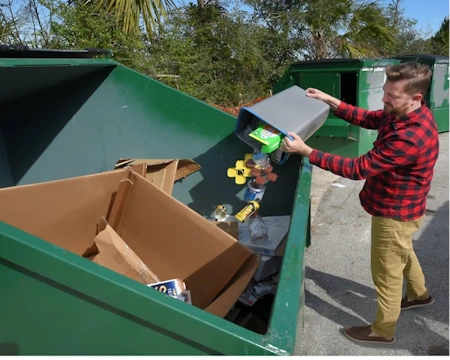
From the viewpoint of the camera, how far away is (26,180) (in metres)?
2.89

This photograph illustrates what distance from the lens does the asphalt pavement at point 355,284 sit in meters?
2.34

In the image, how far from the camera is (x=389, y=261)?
81.2 inches

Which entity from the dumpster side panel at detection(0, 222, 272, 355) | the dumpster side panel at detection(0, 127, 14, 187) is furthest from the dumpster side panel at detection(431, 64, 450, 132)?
the dumpster side panel at detection(0, 222, 272, 355)

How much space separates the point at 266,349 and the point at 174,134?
1.88 meters

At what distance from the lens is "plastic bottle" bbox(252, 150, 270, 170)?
2355mm

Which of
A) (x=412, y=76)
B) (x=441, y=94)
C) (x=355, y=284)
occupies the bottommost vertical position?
(x=355, y=284)

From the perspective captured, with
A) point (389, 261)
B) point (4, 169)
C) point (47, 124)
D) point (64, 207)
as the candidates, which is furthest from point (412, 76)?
point (4, 169)

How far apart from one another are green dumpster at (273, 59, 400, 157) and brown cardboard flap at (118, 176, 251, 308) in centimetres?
380

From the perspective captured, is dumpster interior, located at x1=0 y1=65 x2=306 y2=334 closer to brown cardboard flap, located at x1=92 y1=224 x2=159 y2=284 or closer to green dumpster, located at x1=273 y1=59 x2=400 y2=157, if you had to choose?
brown cardboard flap, located at x1=92 y1=224 x2=159 y2=284

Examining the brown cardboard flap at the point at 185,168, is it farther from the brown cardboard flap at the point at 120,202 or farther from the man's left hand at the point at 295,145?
the man's left hand at the point at 295,145

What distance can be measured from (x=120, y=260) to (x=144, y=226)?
270 mm

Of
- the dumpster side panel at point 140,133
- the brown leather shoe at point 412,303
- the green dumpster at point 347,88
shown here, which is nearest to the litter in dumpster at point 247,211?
the dumpster side panel at point 140,133

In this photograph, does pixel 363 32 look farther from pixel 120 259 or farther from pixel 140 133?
pixel 120 259

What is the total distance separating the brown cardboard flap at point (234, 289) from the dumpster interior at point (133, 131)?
0.86m
